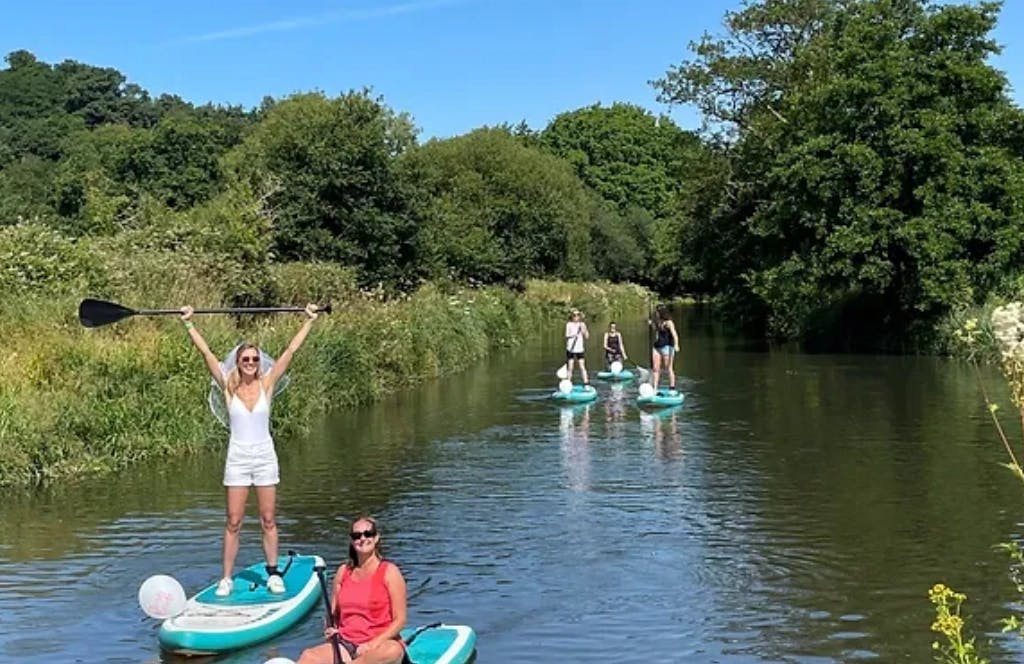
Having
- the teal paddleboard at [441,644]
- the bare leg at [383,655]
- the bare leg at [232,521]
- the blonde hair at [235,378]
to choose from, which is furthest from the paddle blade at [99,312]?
the bare leg at [383,655]

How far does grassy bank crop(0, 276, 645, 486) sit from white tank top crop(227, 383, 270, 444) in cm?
596

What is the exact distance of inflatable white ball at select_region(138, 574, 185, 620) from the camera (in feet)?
26.7

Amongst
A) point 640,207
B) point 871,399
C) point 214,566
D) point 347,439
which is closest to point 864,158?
point 871,399

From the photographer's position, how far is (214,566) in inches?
415

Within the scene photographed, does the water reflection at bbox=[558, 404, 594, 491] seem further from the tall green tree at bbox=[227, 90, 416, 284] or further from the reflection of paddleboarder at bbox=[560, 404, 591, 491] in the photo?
the tall green tree at bbox=[227, 90, 416, 284]

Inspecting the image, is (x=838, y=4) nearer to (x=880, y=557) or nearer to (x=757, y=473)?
(x=757, y=473)

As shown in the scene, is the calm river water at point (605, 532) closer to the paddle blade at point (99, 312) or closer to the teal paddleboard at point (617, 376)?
the paddle blade at point (99, 312)

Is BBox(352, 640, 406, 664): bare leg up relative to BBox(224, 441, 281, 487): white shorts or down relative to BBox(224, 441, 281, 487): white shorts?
down

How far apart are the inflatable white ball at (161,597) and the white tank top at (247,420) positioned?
1224 millimetres

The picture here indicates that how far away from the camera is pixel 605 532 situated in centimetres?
1154

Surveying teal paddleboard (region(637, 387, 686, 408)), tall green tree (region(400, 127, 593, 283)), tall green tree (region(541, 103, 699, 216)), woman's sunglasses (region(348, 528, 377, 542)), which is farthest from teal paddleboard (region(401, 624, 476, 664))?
tall green tree (region(541, 103, 699, 216))

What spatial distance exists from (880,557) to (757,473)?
4.22 meters

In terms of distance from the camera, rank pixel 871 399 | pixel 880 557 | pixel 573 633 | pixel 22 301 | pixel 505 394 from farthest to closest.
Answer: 1. pixel 505 394
2. pixel 871 399
3. pixel 22 301
4. pixel 880 557
5. pixel 573 633

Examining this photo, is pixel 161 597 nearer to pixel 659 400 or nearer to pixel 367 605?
pixel 367 605
